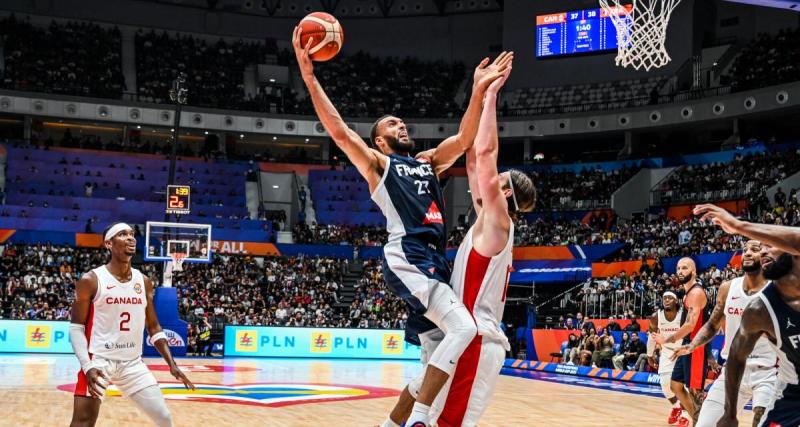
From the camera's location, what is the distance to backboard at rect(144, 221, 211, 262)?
25641mm

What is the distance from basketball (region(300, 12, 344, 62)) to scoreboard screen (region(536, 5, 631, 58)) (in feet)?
119

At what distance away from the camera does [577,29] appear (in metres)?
42.1

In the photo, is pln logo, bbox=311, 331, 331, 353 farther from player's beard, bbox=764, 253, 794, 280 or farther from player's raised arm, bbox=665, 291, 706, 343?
player's beard, bbox=764, 253, 794, 280

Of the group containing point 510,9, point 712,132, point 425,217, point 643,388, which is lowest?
point 643,388

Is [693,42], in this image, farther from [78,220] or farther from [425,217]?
[425,217]

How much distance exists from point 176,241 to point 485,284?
2213 centimetres

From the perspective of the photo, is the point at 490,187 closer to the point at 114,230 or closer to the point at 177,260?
the point at 114,230

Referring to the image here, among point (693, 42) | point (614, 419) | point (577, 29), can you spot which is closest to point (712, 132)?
point (693, 42)

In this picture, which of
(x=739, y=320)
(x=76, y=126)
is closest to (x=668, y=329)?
(x=739, y=320)

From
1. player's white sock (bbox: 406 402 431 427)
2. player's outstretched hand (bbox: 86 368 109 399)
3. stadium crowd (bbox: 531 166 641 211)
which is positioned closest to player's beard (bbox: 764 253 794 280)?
player's white sock (bbox: 406 402 431 427)

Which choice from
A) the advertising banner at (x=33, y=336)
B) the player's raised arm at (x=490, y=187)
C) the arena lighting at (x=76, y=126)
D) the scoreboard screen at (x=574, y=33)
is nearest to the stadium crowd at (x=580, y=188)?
the scoreboard screen at (x=574, y=33)

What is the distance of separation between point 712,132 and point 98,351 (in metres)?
39.7

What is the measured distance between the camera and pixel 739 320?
7.66 meters

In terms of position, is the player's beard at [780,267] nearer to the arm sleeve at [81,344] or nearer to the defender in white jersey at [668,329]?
the arm sleeve at [81,344]
